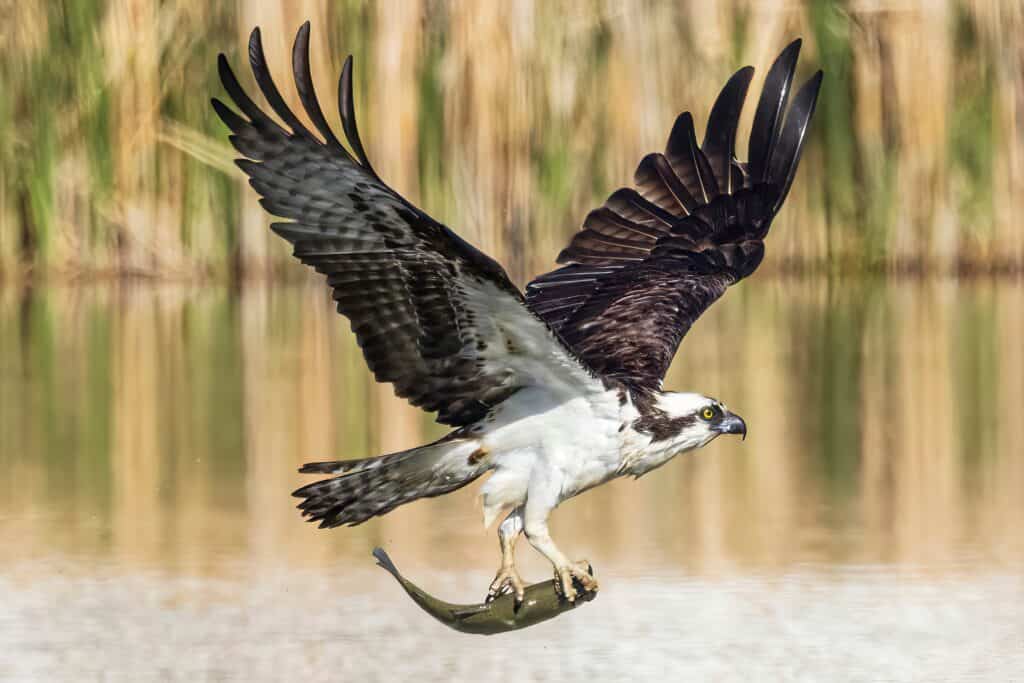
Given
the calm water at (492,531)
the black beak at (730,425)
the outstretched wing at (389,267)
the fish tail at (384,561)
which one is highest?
the outstretched wing at (389,267)

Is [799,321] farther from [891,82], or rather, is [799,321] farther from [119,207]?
[119,207]

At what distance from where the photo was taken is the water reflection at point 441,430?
873cm

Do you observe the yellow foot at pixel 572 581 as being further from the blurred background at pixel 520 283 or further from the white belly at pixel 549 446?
the blurred background at pixel 520 283

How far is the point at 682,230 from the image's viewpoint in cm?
829

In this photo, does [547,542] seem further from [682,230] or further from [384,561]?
[682,230]

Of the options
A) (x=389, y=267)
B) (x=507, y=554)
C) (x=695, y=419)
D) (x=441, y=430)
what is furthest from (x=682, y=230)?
(x=441, y=430)

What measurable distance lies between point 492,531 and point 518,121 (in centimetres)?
699

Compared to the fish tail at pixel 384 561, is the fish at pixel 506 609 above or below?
below

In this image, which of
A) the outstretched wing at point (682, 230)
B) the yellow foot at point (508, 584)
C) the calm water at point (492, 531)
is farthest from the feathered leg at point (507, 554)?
the outstretched wing at point (682, 230)

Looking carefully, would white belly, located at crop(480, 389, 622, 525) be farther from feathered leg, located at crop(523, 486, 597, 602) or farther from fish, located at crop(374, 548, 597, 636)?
fish, located at crop(374, 548, 597, 636)

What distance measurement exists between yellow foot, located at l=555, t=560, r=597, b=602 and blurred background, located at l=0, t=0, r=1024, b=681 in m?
0.55

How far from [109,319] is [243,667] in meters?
9.76

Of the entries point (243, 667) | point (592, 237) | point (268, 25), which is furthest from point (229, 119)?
point (268, 25)

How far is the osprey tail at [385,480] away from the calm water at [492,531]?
0.67 meters
